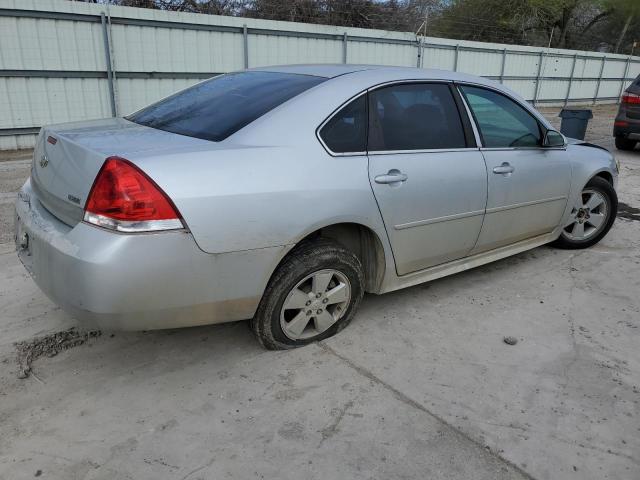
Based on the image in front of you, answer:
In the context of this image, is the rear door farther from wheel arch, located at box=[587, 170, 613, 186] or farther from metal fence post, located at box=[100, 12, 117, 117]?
metal fence post, located at box=[100, 12, 117, 117]

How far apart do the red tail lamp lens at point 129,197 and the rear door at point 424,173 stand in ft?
3.92

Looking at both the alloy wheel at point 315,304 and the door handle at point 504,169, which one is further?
the door handle at point 504,169

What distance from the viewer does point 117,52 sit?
9.73m

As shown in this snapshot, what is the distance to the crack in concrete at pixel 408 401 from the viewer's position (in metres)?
2.34

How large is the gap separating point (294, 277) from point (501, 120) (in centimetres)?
212

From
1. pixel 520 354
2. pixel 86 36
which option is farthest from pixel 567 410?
pixel 86 36

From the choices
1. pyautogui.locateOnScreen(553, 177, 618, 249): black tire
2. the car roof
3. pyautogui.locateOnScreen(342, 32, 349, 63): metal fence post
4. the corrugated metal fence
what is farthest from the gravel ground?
pyautogui.locateOnScreen(342, 32, 349, 63): metal fence post

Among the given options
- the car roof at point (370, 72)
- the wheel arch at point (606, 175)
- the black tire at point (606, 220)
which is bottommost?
the black tire at point (606, 220)

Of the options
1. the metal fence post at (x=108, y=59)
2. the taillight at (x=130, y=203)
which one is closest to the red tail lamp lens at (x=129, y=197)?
the taillight at (x=130, y=203)

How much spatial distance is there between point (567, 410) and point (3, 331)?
3.19m

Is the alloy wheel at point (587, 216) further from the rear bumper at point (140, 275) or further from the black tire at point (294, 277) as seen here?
the rear bumper at point (140, 275)

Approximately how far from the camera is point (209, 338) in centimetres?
327

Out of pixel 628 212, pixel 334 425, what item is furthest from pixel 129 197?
pixel 628 212

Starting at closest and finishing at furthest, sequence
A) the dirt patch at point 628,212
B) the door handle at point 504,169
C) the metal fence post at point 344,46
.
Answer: the door handle at point 504,169 → the dirt patch at point 628,212 → the metal fence post at point 344,46
